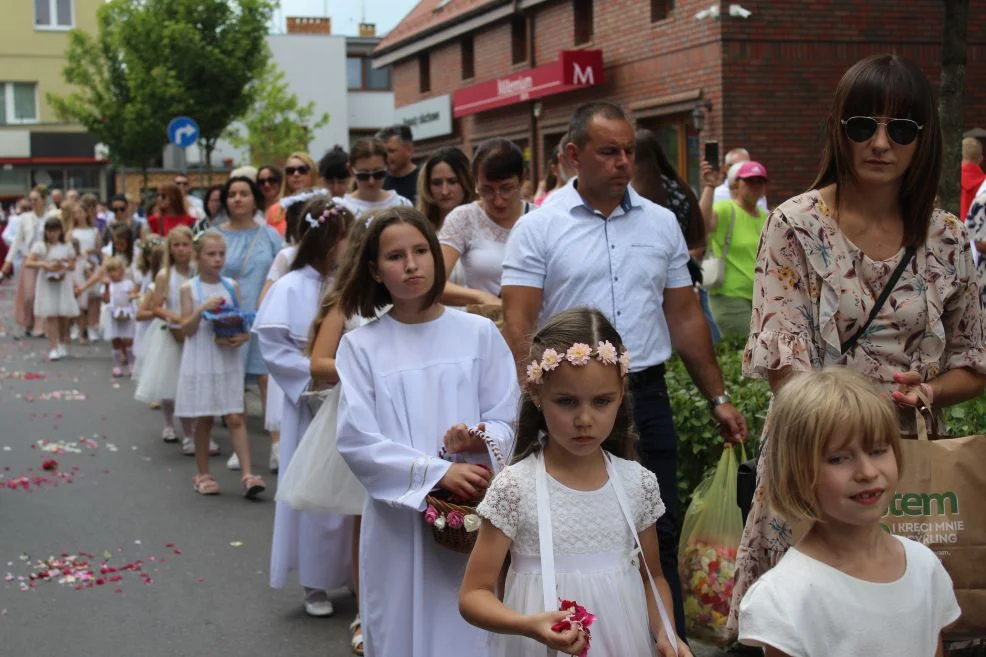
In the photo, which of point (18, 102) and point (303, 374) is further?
point (18, 102)

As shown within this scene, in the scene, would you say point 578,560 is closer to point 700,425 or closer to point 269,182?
point 700,425

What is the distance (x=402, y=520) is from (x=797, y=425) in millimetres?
1956

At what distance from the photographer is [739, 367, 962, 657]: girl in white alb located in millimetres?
3012

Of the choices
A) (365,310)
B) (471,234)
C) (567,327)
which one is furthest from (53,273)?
(567,327)

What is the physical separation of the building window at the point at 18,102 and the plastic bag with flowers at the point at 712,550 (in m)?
59.0

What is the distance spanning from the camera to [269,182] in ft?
40.7

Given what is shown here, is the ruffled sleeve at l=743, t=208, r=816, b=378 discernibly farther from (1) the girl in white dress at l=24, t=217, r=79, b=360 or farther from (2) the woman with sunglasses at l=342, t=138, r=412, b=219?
(1) the girl in white dress at l=24, t=217, r=79, b=360

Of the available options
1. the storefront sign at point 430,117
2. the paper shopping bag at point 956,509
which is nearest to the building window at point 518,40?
the storefront sign at point 430,117

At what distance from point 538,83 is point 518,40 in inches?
154

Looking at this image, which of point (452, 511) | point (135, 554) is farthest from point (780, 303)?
point (135, 554)

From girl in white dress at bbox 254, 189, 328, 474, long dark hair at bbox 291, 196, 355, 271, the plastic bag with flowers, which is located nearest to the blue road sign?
girl in white dress at bbox 254, 189, 328, 474

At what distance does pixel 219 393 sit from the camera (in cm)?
1019

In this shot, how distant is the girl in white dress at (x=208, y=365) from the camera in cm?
1006

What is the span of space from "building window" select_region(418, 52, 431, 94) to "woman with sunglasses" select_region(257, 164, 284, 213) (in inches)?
1074
